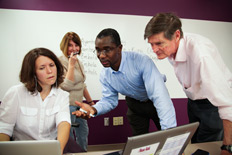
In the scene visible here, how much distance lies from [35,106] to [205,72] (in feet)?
4.05

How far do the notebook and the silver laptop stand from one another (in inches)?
10.5

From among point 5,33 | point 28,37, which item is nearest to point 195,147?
point 28,37

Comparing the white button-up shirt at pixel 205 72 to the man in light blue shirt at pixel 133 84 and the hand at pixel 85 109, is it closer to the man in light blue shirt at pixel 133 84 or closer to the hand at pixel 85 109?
the man in light blue shirt at pixel 133 84

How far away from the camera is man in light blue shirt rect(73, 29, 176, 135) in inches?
49.3

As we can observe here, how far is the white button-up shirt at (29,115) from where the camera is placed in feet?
3.96

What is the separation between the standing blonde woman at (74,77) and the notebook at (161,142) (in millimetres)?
1548

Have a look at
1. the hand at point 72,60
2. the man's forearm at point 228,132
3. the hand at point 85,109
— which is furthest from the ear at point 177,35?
the hand at point 72,60

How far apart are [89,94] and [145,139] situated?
1860mm

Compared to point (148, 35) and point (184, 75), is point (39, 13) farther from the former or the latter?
point (184, 75)

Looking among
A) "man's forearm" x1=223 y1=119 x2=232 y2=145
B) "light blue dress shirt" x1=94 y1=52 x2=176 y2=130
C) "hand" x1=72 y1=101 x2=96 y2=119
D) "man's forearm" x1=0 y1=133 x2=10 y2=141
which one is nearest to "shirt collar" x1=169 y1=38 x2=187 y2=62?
"light blue dress shirt" x1=94 y1=52 x2=176 y2=130

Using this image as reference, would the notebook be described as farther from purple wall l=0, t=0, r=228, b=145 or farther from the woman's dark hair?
purple wall l=0, t=0, r=228, b=145

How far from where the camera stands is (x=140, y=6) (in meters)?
2.58

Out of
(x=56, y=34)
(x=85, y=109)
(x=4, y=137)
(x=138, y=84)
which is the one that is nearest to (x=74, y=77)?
(x=56, y=34)

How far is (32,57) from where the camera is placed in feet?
4.06
